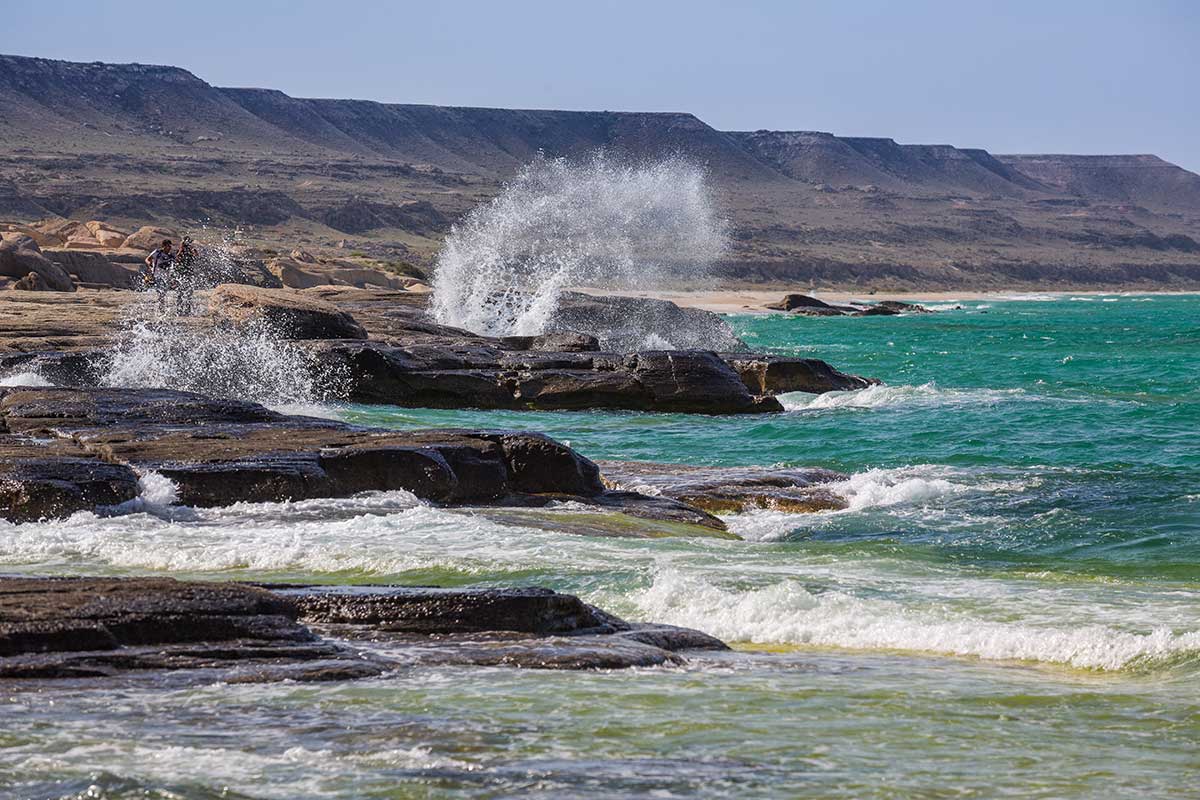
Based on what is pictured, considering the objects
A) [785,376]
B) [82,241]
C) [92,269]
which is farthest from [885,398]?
[82,241]

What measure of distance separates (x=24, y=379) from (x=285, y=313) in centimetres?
620

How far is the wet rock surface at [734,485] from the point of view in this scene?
1659 centimetres

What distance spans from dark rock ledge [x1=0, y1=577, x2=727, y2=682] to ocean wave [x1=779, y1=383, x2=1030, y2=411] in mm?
19507

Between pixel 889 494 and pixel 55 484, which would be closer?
pixel 55 484

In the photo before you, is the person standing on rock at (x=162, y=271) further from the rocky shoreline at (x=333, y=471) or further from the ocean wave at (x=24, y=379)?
the ocean wave at (x=24, y=379)

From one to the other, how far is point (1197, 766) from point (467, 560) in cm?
627

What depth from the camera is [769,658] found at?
29.6ft

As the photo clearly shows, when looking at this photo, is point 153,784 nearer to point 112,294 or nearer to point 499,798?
point 499,798

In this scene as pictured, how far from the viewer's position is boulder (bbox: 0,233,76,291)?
3484 centimetres

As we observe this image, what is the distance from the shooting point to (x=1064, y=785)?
6.44m

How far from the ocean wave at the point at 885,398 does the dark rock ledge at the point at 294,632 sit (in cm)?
1951

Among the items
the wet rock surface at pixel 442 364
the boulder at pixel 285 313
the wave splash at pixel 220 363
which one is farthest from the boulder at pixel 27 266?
the wave splash at pixel 220 363

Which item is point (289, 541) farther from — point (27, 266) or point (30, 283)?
point (27, 266)

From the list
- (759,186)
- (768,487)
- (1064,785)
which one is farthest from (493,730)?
(759,186)
